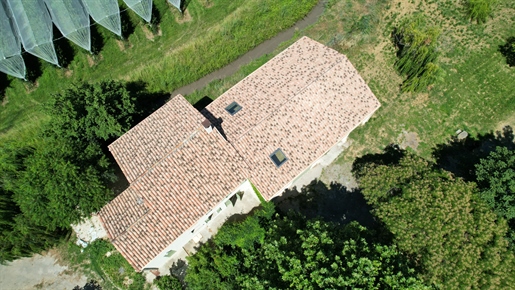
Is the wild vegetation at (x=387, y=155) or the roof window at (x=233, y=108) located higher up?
the roof window at (x=233, y=108)

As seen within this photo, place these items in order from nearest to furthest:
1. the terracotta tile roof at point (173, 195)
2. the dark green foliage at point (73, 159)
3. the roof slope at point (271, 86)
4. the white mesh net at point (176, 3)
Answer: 1. the terracotta tile roof at point (173, 195)
2. the dark green foliage at point (73, 159)
3. the roof slope at point (271, 86)
4. the white mesh net at point (176, 3)

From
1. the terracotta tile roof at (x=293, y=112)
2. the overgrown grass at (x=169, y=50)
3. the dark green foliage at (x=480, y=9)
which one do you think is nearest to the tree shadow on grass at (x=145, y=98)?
the overgrown grass at (x=169, y=50)

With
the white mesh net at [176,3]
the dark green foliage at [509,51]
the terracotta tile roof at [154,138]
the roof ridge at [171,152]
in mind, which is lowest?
the dark green foliage at [509,51]

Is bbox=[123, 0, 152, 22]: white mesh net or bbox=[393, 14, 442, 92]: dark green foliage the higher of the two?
bbox=[123, 0, 152, 22]: white mesh net

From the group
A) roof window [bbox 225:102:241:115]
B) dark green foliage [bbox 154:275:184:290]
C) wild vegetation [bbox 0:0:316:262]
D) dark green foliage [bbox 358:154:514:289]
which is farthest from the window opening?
dark green foliage [bbox 358:154:514:289]

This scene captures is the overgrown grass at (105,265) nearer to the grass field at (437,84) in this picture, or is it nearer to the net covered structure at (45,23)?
the grass field at (437,84)

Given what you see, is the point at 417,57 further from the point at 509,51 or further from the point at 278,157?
the point at 278,157

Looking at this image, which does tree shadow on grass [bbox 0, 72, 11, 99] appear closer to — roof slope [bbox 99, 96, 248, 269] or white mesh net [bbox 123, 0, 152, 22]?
white mesh net [bbox 123, 0, 152, 22]
